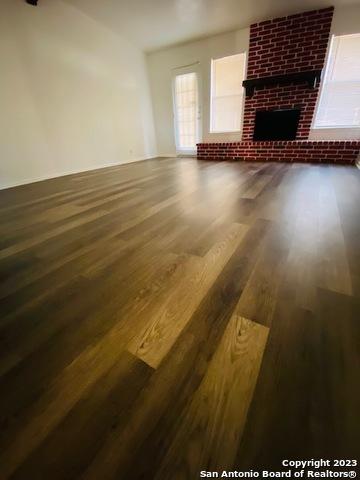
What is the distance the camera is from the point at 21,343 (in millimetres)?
796

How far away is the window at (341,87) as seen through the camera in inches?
153

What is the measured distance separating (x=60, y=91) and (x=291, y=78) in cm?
445

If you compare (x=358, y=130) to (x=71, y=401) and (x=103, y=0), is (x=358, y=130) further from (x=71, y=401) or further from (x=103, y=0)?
(x=71, y=401)

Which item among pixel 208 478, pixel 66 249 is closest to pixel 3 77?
pixel 66 249

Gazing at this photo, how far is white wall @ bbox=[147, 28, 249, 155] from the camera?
15.2 ft

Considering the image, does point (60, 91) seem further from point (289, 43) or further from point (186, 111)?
point (289, 43)

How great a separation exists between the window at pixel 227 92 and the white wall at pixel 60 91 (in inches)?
79.9

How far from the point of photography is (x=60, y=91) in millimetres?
3793

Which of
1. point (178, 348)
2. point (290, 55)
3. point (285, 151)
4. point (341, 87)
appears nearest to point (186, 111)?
point (290, 55)

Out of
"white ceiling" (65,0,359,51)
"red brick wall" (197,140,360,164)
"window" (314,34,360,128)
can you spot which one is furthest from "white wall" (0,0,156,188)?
"window" (314,34,360,128)

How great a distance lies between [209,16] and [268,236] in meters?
4.74

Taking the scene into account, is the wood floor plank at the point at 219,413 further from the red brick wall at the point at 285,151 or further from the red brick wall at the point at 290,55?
the red brick wall at the point at 290,55

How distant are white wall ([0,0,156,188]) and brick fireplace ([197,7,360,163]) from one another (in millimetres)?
2945

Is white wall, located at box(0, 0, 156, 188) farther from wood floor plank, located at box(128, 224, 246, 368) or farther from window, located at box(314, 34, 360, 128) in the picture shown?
window, located at box(314, 34, 360, 128)
